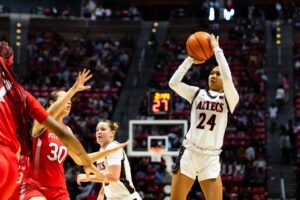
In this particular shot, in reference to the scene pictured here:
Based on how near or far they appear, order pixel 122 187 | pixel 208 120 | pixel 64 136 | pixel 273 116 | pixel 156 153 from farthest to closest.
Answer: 1. pixel 273 116
2. pixel 156 153
3. pixel 122 187
4. pixel 208 120
5. pixel 64 136

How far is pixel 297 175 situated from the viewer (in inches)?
697

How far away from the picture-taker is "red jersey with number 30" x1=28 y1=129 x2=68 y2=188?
5793 millimetres

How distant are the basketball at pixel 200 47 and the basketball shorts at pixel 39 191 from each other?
213cm

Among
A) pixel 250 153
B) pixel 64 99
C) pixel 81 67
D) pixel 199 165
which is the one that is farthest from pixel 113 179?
pixel 81 67

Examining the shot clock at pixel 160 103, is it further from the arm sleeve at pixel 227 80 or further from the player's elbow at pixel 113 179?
the arm sleeve at pixel 227 80

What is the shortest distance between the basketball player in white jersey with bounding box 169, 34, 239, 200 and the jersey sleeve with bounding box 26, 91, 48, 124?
3.26 metres

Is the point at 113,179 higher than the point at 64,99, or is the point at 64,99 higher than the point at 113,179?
the point at 64,99

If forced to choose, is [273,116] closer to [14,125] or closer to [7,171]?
[14,125]

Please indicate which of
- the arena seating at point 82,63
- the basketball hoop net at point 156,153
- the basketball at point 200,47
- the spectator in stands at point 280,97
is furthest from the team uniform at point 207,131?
the spectator in stands at point 280,97

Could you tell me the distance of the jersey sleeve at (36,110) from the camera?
3398 mm

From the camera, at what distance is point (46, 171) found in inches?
229

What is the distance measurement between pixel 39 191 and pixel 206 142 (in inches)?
70.3

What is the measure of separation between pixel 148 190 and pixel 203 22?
11.0 m

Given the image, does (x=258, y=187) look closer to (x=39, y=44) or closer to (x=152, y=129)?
(x=152, y=129)
